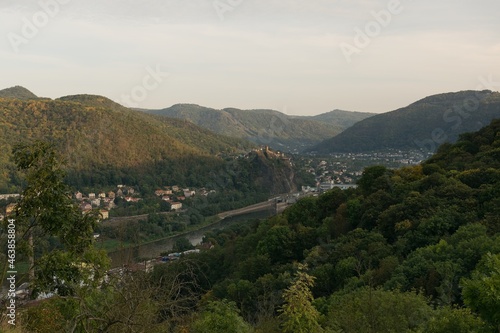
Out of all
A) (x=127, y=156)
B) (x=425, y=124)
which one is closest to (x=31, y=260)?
(x=127, y=156)

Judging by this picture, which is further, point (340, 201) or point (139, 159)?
point (139, 159)

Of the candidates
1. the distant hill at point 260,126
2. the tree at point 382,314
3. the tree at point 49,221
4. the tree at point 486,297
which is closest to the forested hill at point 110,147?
the tree at point 382,314

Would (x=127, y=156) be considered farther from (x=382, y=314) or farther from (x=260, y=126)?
(x=260, y=126)

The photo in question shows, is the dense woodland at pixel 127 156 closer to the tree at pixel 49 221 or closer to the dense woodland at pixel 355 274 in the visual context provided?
the dense woodland at pixel 355 274

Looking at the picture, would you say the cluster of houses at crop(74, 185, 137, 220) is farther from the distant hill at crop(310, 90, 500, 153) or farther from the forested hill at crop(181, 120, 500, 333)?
the distant hill at crop(310, 90, 500, 153)

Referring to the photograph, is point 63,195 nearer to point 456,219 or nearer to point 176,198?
point 456,219

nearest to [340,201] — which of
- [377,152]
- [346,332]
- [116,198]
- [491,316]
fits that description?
[346,332]
